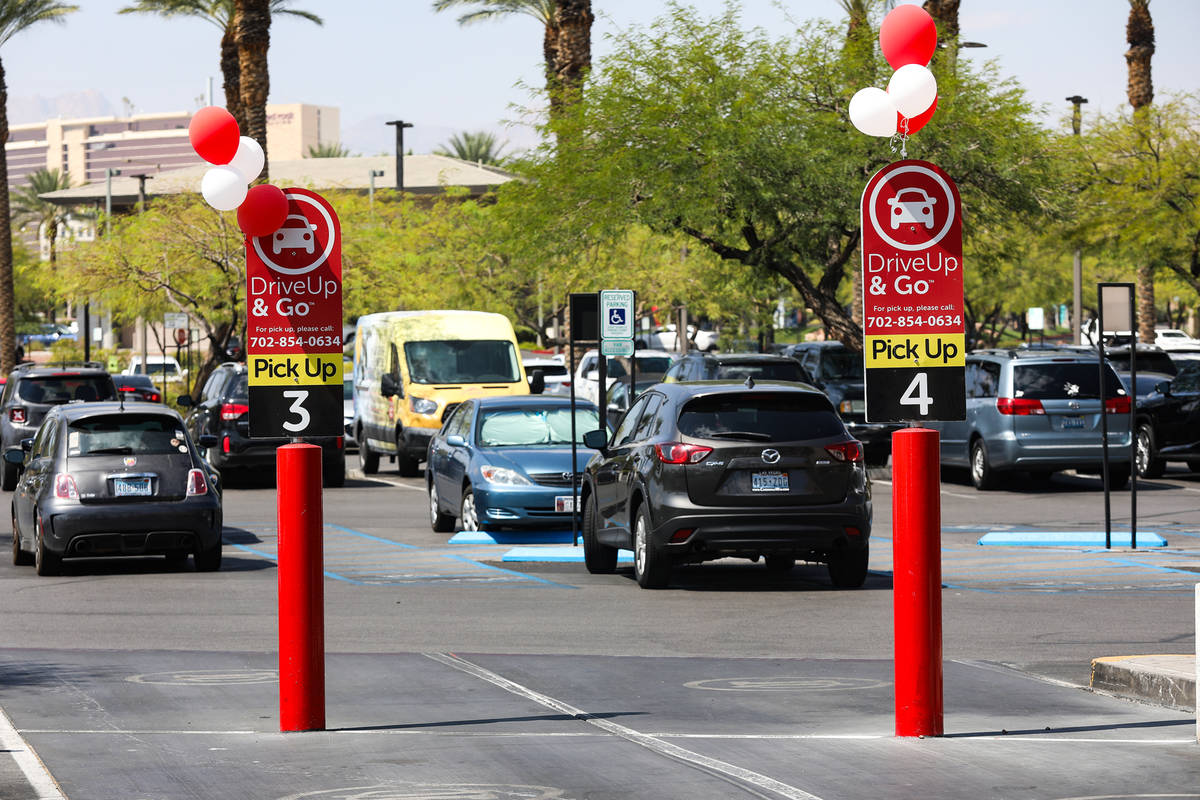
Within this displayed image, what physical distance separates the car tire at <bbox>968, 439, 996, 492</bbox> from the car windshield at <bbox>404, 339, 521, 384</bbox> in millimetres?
7589

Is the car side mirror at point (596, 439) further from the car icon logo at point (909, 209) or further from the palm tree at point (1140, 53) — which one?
the palm tree at point (1140, 53)

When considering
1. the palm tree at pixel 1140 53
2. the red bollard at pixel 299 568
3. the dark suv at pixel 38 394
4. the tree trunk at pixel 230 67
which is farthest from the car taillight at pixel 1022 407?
the tree trunk at pixel 230 67

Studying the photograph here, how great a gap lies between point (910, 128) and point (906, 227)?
55cm

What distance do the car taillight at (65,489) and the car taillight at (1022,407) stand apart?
1375 cm

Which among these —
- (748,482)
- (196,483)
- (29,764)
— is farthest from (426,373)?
(29,764)

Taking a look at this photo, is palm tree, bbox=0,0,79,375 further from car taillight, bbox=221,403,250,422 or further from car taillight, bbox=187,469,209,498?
car taillight, bbox=187,469,209,498

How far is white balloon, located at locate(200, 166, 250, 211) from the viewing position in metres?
8.33

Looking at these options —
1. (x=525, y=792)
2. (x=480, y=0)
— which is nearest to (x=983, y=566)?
(x=525, y=792)

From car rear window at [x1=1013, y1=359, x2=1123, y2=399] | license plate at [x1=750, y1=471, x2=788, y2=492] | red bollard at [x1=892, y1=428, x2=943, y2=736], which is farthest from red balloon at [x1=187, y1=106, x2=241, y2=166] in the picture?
car rear window at [x1=1013, y1=359, x2=1123, y2=399]

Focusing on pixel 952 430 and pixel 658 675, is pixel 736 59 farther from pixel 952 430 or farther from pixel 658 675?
pixel 658 675

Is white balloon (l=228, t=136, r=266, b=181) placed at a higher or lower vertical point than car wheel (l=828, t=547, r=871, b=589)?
higher

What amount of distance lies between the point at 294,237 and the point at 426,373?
21118 mm

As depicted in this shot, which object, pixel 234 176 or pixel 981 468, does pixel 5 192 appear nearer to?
pixel 981 468

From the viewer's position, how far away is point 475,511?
63.9 feet
